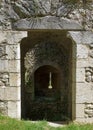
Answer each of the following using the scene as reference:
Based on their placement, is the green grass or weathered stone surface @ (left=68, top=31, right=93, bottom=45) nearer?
the green grass

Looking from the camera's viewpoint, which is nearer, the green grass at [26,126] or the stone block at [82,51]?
the green grass at [26,126]

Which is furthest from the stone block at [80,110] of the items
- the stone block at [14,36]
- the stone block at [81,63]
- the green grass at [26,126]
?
the stone block at [14,36]

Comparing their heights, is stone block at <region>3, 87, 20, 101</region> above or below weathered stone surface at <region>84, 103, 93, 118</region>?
above

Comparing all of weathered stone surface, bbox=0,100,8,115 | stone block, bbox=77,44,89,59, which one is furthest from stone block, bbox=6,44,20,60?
stone block, bbox=77,44,89,59

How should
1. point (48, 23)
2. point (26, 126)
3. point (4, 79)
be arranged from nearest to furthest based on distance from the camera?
point (26, 126), point (48, 23), point (4, 79)

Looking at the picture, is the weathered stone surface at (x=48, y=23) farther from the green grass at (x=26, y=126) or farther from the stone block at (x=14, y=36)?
the green grass at (x=26, y=126)

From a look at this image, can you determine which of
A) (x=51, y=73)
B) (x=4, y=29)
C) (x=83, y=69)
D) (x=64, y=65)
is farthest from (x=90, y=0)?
(x=51, y=73)

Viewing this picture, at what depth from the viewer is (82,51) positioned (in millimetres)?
6918

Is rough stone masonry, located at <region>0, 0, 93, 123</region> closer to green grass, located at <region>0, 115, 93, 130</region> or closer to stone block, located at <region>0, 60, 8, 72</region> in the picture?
stone block, located at <region>0, 60, 8, 72</region>

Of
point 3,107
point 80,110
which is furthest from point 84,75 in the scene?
point 3,107

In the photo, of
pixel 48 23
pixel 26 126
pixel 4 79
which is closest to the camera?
pixel 26 126

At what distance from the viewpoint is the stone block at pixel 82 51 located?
272 inches

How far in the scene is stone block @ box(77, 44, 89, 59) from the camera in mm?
6910

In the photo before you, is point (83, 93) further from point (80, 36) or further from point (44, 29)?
point (44, 29)
